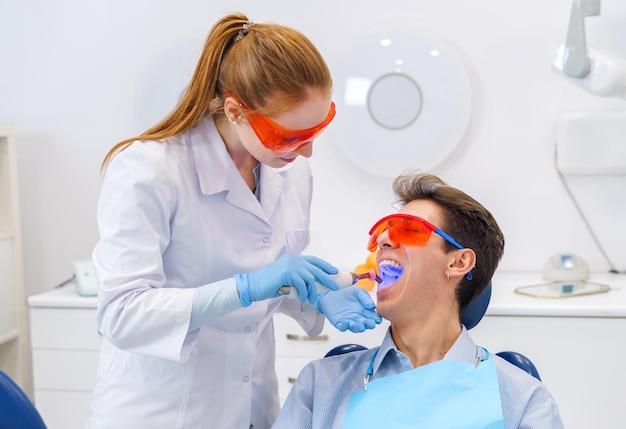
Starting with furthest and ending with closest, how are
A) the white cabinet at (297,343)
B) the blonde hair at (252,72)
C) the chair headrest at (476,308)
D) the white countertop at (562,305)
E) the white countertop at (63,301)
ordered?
the white countertop at (63,301) < the white cabinet at (297,343) < the white countertop at (562,305) < the chair headrest at (476,308) < the blonde hair at (252,72)

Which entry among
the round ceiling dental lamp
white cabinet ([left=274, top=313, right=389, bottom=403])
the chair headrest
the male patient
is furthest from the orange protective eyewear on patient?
the round ceiling dental lamp

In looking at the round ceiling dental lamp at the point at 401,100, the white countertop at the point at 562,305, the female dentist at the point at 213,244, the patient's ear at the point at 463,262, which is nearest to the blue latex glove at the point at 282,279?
the female dentist at the point at 213,244

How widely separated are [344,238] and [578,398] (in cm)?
95

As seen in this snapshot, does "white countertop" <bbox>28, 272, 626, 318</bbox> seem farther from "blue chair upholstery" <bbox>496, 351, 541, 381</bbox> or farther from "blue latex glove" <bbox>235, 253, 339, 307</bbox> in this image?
"blue latex glove" <bbox>235, 253, 339, 307</bbox>

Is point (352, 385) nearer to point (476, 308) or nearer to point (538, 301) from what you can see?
point (476, 308)

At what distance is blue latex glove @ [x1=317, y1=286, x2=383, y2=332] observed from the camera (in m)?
1.47

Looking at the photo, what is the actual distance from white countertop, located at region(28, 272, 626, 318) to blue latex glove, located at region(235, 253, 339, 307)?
0.95m

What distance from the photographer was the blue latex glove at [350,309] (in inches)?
57.9

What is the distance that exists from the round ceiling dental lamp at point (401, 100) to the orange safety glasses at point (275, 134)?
47.7 inches

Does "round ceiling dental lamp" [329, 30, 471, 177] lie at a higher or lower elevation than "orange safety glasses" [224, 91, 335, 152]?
lower

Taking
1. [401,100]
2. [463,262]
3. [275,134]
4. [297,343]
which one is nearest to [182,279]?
[275,134]

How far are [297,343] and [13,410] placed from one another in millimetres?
1094

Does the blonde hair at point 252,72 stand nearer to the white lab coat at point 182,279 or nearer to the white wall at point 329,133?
the white lab coat at point 182,279

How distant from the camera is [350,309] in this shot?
4.96 ft
